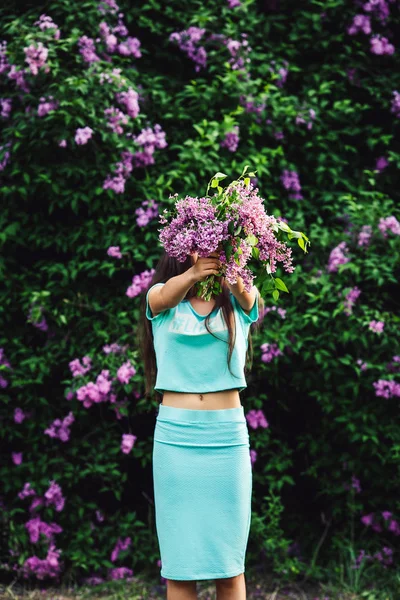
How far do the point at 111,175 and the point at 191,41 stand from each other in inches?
38.8

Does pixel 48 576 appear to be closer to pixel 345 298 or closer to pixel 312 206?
pixel 345 298

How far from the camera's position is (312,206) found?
4.39m

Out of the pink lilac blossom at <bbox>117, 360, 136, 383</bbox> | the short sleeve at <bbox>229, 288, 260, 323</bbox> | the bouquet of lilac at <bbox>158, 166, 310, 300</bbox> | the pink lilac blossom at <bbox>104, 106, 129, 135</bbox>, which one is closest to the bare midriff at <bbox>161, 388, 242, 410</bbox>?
the short sleeve at <bbox>229, 288, 260, 323</bbox>

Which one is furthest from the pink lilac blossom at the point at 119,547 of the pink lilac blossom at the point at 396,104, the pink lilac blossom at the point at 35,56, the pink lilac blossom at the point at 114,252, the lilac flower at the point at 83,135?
the pink lilac blossom at the point at 396,104

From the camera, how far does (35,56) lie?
3938 millimetres

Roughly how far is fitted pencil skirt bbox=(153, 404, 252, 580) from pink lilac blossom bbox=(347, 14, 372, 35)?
297 cm

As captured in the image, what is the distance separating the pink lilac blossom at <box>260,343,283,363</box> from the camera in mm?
3824

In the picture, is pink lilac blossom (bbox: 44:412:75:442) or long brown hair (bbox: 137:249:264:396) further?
pink lilac blossom (bbox: 44:412:75:442)

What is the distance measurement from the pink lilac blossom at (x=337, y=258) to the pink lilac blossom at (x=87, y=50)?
162 cm

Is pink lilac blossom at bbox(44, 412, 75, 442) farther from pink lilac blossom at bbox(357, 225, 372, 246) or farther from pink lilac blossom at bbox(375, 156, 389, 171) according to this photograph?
pink lilac blossom at bbox(375, 156, 389, 171)

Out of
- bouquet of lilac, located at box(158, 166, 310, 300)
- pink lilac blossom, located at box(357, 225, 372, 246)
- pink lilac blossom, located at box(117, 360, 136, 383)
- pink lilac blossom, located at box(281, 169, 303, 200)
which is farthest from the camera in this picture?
pink lilac blossom, located at box(281, 169, 303, 200)

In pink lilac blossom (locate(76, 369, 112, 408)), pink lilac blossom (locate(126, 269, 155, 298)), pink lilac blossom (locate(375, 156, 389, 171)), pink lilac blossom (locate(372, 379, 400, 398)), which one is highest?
pink lilac blossom (locate(375, 156, 389, 171))

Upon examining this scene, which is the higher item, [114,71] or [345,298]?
[114,71]

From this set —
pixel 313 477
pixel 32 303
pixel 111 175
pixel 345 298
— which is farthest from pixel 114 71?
pixel 313 477
